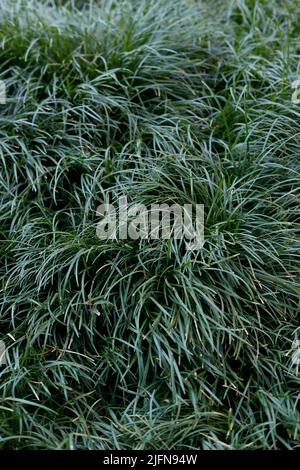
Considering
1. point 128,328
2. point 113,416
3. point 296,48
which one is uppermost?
point 296,48

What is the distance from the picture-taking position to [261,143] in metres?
4.20

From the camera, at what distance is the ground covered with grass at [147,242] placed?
339 centimetres
